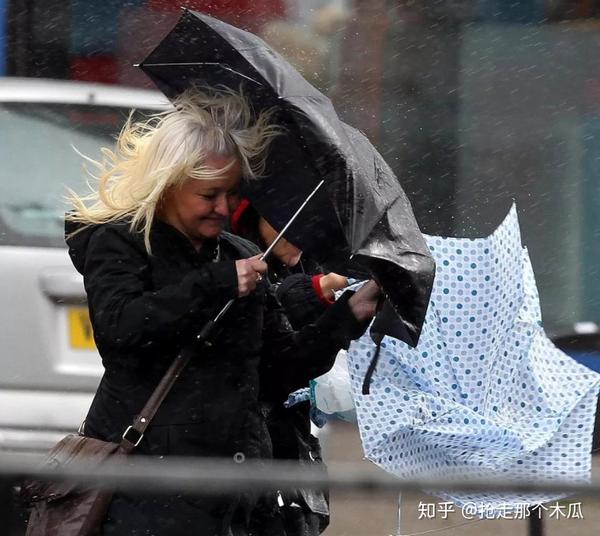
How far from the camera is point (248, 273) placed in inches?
115

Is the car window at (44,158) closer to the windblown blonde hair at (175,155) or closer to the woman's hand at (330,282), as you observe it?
the woman's hand at (330,282)

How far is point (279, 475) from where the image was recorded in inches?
71.1

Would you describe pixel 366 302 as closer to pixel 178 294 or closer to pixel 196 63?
pixel 178 294

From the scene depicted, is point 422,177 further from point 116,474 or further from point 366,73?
point 116,474

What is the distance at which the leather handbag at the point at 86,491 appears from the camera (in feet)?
9.29

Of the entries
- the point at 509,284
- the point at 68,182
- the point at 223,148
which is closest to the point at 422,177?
the point at 68,182

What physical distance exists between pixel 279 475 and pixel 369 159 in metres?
1.42

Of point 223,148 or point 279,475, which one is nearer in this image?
point 279,475

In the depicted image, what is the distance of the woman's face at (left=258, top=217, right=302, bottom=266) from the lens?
11.7ft

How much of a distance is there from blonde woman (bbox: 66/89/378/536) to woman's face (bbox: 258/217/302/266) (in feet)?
1.57

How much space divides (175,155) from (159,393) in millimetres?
506

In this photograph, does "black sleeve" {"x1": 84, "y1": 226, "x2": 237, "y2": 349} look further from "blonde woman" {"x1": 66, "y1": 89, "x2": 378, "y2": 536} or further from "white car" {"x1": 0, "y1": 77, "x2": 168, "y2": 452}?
"white car" {"x1": 0, "y1": 77, "x2": 168, "y2": 452}

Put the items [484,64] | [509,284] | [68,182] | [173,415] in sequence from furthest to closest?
[484,64]
[68,182]
[509,284]
[173,415]

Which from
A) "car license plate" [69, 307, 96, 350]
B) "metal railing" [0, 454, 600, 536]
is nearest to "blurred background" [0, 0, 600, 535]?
"car license plate" [69, 307, 96, 350]
